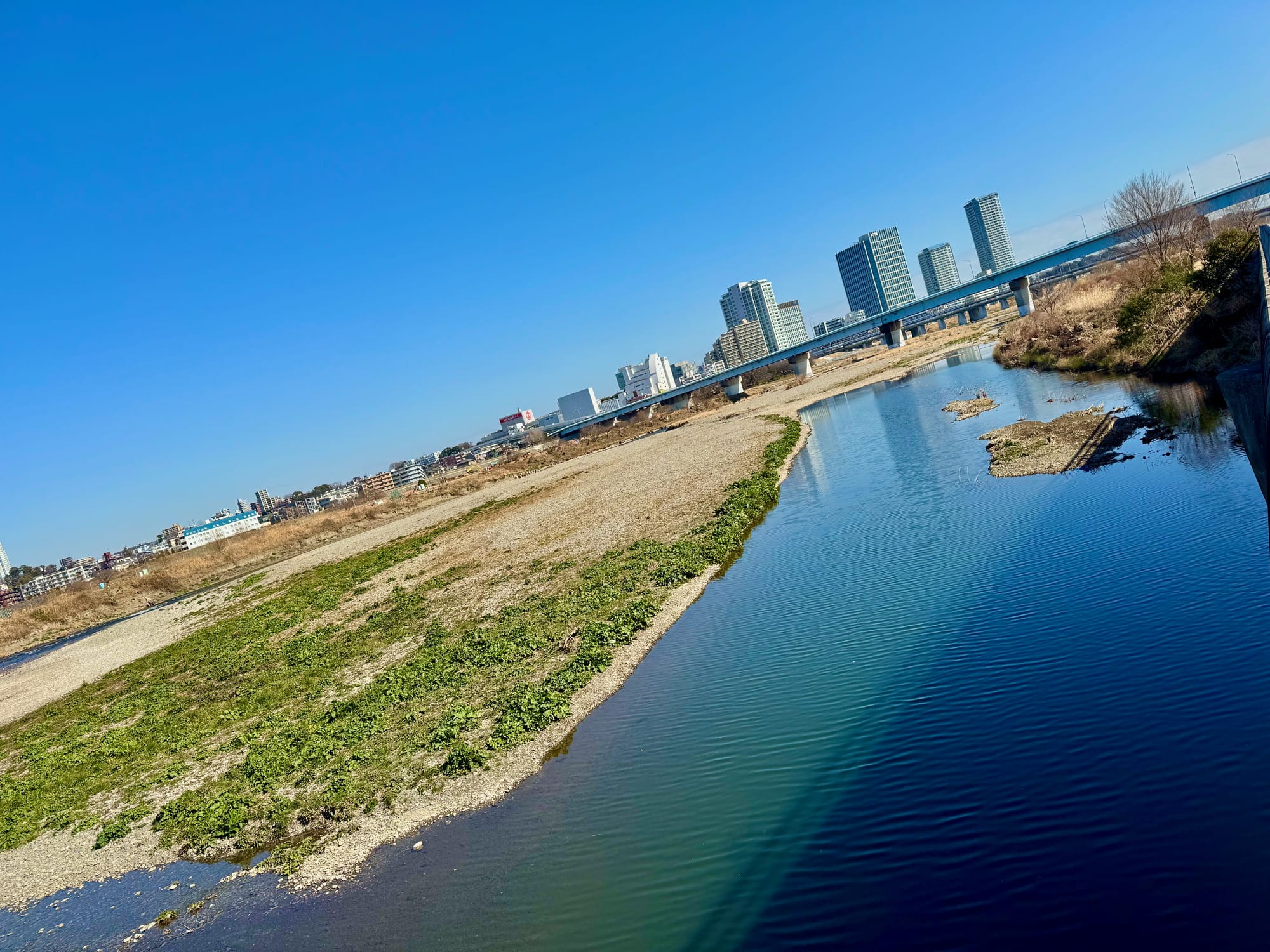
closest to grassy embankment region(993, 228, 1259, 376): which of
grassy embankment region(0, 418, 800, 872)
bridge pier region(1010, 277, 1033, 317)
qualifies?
grassy embankment region(0, 418, 800, 872)

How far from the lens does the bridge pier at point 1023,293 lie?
400 feet

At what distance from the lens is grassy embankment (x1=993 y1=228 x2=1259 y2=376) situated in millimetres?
33406

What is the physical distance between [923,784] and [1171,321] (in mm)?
40515

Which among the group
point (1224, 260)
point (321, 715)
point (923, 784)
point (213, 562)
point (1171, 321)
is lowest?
point (923, 784)

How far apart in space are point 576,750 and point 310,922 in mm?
5709

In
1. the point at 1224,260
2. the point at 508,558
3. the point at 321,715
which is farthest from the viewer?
the point at 508,558

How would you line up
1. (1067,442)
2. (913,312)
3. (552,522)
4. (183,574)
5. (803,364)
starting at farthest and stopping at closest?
(803,364) < (913,312) < (183,574) < (552,522) < (1067,442)

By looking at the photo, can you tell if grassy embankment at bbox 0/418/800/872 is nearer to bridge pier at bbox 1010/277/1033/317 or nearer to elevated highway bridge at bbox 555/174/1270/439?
elevated highway bridge at bbox 555/174/1270/439

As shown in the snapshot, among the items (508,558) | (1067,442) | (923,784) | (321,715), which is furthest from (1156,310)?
(321,715)

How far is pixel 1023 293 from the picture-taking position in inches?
4875

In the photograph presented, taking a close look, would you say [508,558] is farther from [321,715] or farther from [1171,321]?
[1171,321]

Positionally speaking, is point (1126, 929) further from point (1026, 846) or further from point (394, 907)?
point (394, 907)

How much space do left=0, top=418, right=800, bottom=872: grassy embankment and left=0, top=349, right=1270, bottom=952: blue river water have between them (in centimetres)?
201

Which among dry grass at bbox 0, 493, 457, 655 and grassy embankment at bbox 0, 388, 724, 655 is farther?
grassy embankment at bbox 0, 388, 724, 655
